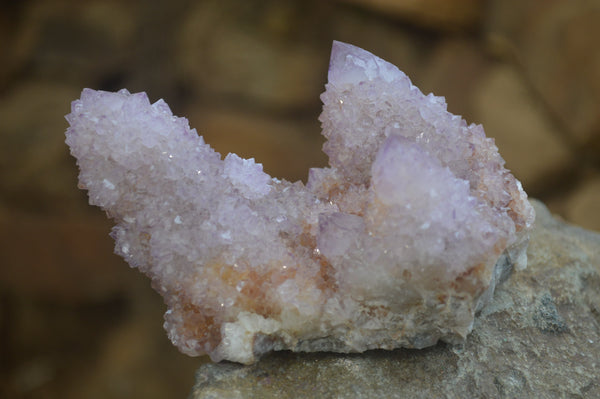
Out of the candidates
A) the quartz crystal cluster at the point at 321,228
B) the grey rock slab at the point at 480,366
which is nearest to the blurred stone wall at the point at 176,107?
the grey rock slab at the point at 480,366

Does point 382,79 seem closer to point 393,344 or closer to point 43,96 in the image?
point 393,344

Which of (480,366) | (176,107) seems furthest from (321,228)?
(176,107)

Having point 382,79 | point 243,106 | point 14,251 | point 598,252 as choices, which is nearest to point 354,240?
point 382,79

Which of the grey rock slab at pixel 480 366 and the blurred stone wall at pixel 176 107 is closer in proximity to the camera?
the grey rock slab at pixel 480 366

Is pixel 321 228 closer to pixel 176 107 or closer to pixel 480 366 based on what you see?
pixel 480 366

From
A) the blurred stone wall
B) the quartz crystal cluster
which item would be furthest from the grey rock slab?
the blurred stone wall

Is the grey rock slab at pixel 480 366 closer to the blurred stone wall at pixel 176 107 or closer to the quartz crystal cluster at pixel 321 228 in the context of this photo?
the quartz crystal cluster at pixel 321 228
